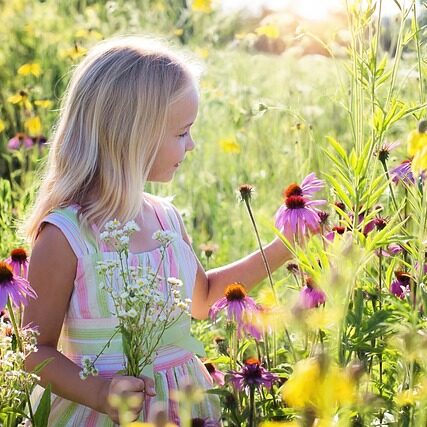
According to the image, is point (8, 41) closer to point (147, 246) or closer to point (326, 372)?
point (147, 246)

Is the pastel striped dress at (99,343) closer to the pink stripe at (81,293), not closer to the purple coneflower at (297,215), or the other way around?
the pink stripe at (81,293)

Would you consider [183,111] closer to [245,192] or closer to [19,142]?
[245,192]

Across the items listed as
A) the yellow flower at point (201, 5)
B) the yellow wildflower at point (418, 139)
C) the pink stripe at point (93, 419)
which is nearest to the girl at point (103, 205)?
the pink stripe at point (93, 419)

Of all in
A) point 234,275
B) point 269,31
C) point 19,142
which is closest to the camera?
point 234,275

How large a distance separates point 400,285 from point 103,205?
54cm

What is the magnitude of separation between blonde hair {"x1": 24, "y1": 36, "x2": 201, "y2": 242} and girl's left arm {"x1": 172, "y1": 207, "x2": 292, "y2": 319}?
10.5 inches

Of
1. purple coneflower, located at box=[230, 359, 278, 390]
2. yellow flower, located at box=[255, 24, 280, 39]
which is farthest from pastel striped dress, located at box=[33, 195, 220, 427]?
yellow flower, located at box=[255, 24, 280, 39]

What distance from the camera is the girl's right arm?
1565 millimetres

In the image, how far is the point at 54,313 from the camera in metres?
1.64

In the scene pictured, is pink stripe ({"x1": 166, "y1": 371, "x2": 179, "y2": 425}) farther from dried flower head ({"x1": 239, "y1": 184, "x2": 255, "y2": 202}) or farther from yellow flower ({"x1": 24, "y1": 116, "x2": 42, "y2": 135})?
yellow flower ({"x1": 24, "y1": 116, "x2": 42, "y2": 135})

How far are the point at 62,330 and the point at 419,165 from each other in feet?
2.97

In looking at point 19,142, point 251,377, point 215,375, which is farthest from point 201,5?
point 251,377

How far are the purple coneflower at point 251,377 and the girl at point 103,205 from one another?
0.70 ft

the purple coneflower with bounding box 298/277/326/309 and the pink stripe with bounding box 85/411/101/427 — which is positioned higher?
the purple coneflower with bounding box 298/277/326/309
